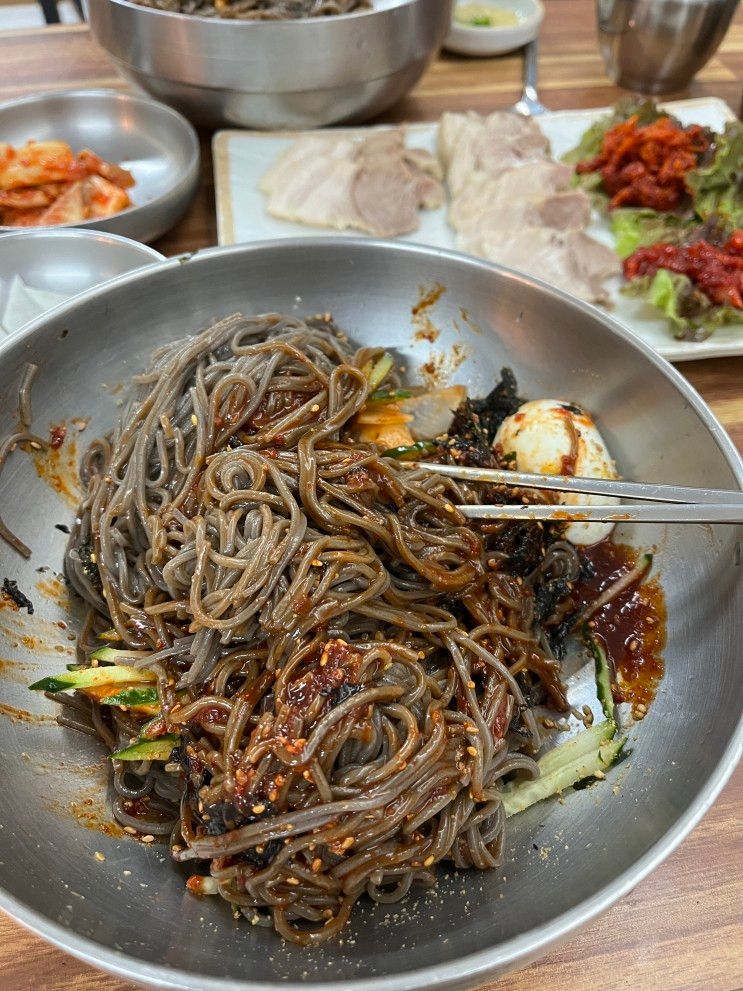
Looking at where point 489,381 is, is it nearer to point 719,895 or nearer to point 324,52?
point 719,895

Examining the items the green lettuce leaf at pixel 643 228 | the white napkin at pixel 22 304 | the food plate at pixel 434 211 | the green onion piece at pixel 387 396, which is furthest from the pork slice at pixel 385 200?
the white napkin at pixel 22 304

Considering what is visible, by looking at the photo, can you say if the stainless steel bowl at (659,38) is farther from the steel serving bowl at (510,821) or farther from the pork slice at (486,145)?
the steel serving bowl at (510,821)

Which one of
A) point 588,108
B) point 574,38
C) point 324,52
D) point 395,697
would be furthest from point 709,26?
point 395,697

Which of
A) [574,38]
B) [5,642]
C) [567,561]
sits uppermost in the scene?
[574,38]

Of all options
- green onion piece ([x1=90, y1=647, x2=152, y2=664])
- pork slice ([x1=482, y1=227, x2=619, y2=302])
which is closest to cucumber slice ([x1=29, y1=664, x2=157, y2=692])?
green onion piece ([x1=90, y1=647, x2=152, y2=664])

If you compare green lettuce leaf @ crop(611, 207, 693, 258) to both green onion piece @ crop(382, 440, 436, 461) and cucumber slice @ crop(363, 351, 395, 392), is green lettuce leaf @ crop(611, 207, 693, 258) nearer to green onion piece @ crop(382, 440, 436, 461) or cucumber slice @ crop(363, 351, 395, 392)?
cucumber slice @ crop(363, 351, 395, 392)

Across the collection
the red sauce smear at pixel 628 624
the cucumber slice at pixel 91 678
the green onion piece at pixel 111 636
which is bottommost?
the red sauce smear at pixel 628 624
